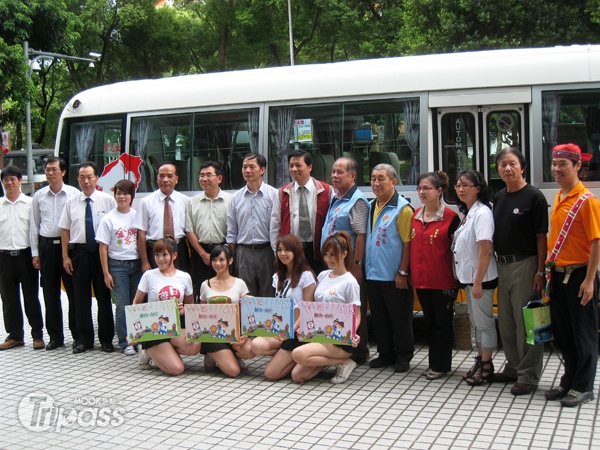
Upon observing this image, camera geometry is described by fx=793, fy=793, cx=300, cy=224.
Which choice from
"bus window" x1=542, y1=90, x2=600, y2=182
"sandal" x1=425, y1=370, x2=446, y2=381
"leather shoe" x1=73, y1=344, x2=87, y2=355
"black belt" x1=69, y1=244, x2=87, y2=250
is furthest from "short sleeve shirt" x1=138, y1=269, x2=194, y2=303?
"bus window" x1=542, y1=90, x2=600, y2=182

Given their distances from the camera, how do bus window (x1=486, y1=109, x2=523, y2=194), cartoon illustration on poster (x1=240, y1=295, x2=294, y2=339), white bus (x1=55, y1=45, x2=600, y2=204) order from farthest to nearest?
bus window (x1=486, y1=109, x2=523, y2=194)
white bus (x1=55, y1=45, x2=600, y2=204)
cartoon illustration on poster (x1=240, y1=295, x2=294, y2=339)

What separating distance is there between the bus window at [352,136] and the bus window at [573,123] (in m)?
1.30

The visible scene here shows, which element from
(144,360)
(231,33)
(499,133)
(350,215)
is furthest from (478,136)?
(231,33)

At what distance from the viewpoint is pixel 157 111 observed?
31.9ft

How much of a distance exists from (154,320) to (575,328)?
364 cm

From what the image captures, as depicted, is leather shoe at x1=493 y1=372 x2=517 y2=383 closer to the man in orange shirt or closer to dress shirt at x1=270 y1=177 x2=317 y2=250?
the man in orange shirt

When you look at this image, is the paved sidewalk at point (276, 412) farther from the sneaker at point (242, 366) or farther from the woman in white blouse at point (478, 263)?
the woman in white blouse at point (478, 263)

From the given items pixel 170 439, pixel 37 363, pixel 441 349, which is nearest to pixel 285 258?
pixel 441 349

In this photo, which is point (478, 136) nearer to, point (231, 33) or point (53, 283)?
point (53, 283)

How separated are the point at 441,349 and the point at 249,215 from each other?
7.66 ft

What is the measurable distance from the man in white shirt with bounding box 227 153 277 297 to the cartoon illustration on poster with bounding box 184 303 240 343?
2.93 ft

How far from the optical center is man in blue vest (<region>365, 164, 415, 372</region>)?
7105 mm

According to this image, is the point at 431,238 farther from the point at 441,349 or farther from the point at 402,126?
the point at 402,126

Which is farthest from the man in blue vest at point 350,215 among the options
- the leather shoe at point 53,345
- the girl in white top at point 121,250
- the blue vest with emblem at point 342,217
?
the leather shoe at point 53,345
